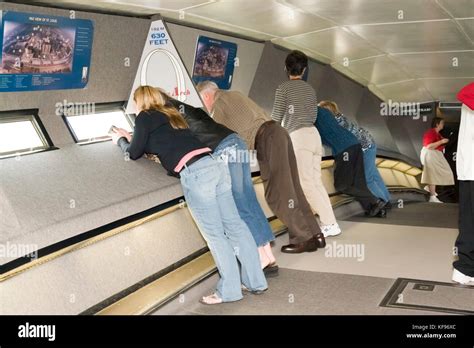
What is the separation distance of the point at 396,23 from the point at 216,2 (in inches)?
109

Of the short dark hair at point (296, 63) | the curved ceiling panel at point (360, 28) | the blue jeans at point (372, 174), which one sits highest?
the curved ceiling panel at point (360, 28)

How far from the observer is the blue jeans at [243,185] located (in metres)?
4.69

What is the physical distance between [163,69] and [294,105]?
127cm

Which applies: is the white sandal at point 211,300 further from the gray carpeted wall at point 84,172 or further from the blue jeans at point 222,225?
the gray carpeted wall at point 84,172

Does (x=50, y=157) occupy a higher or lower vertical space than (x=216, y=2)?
lower

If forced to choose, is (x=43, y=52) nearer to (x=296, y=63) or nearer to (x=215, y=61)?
(x=296, y=63)

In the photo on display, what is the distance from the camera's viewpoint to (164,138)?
4.37m

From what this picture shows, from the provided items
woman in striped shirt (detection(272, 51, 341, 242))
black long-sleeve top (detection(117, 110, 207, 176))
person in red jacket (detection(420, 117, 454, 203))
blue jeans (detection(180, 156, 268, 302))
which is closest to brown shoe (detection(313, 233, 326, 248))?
woman in striped shirt (detection(272, 51, 341, 242))

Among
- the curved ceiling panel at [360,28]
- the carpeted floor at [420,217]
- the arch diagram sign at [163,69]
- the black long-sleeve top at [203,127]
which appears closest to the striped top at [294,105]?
the arch diagram sign at [163,69]

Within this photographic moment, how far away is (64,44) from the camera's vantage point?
16.5 ft

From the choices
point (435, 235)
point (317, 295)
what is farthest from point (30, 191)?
point (435, 235)

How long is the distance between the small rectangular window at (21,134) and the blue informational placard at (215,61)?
2.06m

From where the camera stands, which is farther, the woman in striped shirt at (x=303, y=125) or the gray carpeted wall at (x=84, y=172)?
the woman in striped shirt at (x=303, y=125)
